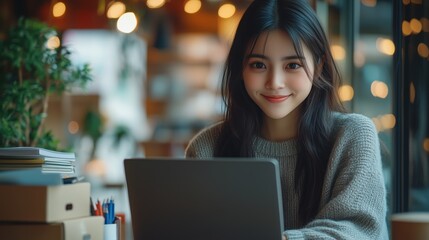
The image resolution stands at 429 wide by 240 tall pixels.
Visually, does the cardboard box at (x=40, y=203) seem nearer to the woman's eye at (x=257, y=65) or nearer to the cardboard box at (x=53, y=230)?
the cardboard box at (x=53, y=230)

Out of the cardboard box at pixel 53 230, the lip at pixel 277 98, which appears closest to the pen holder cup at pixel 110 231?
the cardboard box at pixel 53 230

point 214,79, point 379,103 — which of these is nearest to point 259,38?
point 379,103

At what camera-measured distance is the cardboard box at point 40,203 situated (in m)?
1.70

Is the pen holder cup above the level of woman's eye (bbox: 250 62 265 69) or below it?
below

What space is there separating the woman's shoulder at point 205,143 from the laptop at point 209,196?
47 cm

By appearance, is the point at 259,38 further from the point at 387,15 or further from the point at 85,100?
the point at 85,100

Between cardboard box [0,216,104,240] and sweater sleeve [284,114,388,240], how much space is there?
1.47 ft

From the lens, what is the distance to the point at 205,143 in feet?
7.46

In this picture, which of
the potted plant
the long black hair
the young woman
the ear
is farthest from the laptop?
the potted plant

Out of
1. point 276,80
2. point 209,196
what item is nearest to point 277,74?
point 276,80

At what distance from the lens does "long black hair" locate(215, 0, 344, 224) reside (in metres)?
2.06

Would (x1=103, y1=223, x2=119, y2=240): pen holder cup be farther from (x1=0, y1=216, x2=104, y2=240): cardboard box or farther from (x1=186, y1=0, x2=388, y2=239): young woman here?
(x1=186, y1=0, x2=388, y2=239): young woman

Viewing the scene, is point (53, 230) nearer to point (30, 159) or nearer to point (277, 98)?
point (30, 159)

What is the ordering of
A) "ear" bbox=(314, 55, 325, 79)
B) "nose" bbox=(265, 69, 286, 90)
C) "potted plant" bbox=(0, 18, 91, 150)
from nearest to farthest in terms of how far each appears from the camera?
"nose" bbox=(265, 69, 286, 90) < "ear" bbox=(314, 55, 325, 79) < "potted plant" bbox=(0, 18, 91, 150)
